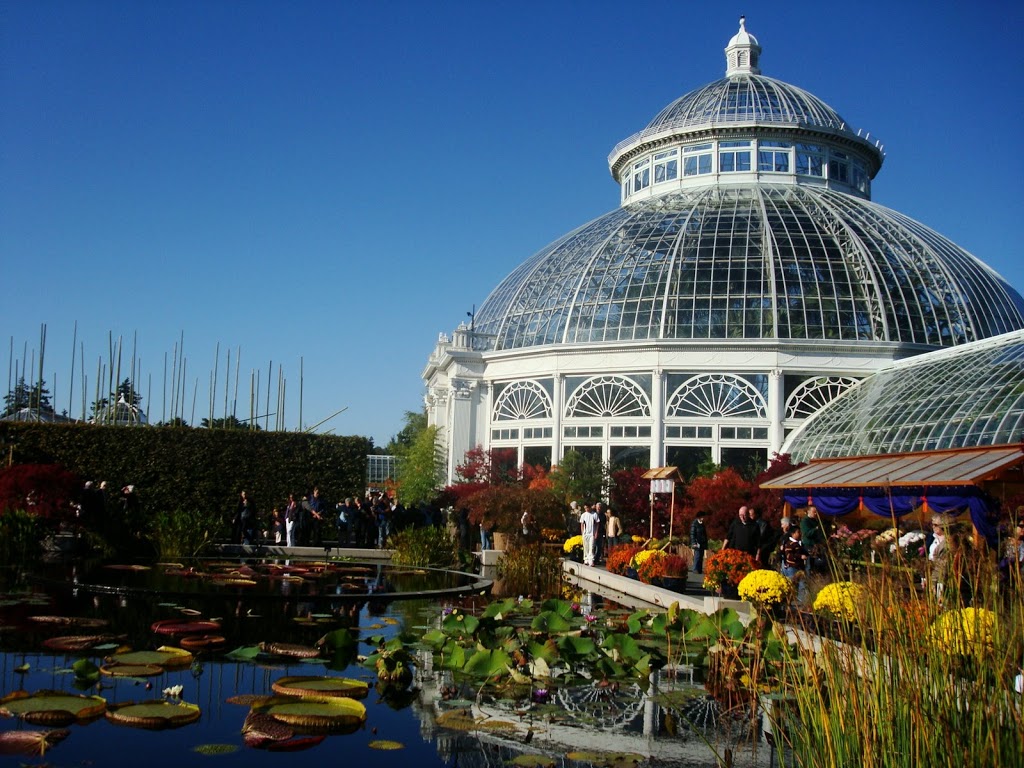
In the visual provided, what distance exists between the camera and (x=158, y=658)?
9.70m

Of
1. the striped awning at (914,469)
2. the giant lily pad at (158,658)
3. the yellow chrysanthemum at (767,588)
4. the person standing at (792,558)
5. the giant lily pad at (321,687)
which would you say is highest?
the striped awning at (914,469)

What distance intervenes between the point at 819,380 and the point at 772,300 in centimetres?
363

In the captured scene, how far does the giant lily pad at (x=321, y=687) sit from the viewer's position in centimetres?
856

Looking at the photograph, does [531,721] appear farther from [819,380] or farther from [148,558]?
[819,380]

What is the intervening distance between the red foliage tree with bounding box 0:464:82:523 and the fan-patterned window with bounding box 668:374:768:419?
24.4 m

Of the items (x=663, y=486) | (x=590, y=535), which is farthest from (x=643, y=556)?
(x=663, y=486)

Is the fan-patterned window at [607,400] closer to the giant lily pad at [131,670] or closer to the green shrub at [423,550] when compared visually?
the green shrub at [423,550]

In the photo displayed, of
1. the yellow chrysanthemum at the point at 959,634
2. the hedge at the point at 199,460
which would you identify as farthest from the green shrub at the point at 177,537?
the yellow chrysanthemum at the point at 959,634

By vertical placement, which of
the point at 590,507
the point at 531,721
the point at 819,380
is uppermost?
the point at 819,380

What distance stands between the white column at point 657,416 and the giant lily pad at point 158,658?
30.3 meters

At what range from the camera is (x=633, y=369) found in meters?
40.0

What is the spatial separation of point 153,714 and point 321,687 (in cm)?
153

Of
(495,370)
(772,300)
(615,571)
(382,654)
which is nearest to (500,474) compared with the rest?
(495,370)

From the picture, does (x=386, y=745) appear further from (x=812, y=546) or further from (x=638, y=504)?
(x=638, y=504)
